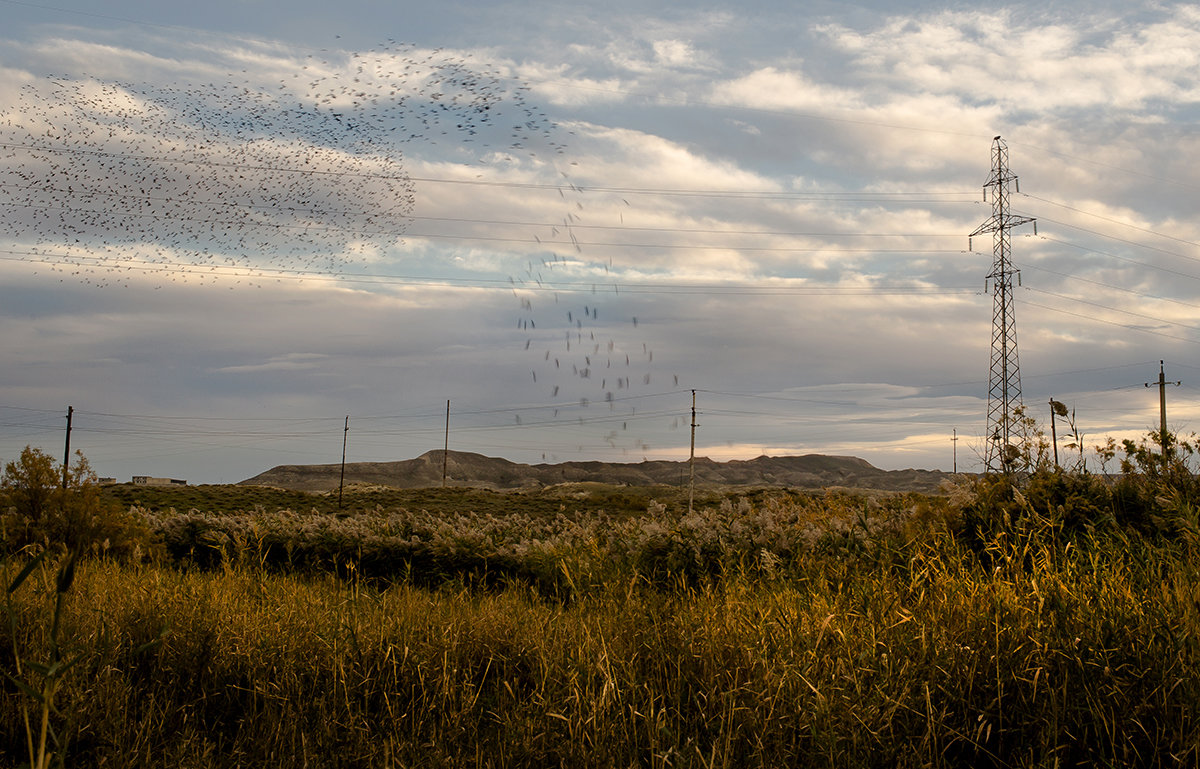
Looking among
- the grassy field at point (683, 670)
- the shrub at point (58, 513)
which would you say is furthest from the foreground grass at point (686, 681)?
the shrub at point (58, 513)

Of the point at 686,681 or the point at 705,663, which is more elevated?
the point at 705,663

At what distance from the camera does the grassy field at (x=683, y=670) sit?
14.7ft

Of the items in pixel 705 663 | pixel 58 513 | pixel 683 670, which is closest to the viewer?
pixel 705 663

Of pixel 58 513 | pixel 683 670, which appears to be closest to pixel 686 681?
pixel 683 670

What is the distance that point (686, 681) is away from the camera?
536cm

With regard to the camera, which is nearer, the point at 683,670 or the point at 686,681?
the point at 686,681

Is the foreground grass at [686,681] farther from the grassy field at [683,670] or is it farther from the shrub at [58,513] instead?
the shrub at [58,513]

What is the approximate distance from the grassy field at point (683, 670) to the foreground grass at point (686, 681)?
0.02 meters

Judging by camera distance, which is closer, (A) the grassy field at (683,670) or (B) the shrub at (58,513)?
(A) the grassy field at (683,670)

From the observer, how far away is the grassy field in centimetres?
447

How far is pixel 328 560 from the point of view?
13.5 meters

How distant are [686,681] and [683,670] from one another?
0.41ft

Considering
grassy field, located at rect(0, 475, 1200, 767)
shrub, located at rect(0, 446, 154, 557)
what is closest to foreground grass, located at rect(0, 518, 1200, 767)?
grassy field, located at rect(0, 475, 1200, 767)

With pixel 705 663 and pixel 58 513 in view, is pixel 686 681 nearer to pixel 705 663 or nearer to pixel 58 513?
pixel 705 663
